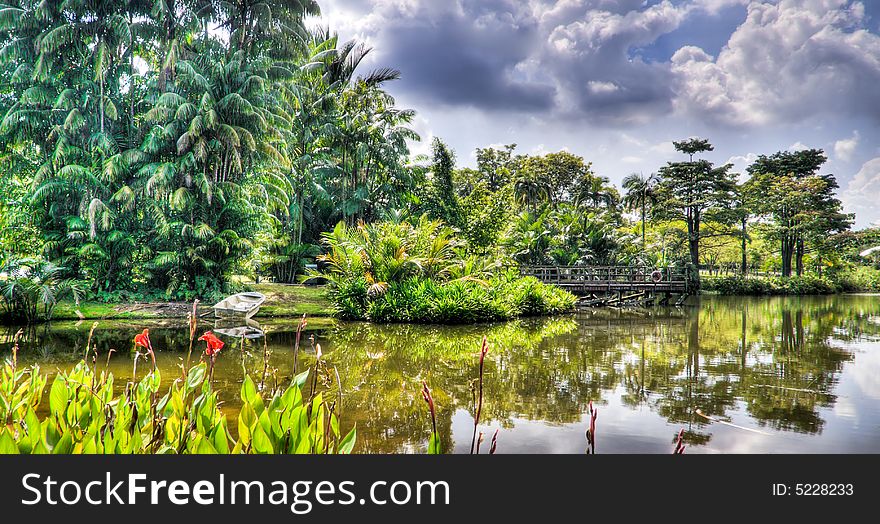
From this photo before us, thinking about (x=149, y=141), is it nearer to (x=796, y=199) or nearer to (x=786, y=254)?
(x=796, y=199)

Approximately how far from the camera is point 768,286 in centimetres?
3266

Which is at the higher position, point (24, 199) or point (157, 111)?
point (157, 111)

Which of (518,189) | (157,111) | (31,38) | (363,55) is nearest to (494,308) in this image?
(157,111)

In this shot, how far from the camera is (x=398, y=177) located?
2344cm

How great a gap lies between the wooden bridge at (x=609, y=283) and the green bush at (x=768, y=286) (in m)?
10.4

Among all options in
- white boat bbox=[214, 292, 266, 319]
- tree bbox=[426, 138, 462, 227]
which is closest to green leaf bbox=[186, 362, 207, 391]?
white boat bbox=[214, 292, 266, 319]

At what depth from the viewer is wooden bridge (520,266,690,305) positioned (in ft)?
71.0

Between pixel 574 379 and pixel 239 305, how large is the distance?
28.2ft

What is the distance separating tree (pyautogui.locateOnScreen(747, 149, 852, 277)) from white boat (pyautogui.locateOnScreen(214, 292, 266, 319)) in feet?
108

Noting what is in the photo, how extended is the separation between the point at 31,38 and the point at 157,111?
13.0ft

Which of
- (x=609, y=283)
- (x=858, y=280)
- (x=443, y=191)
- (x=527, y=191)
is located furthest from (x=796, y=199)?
(x=443, y=191)
